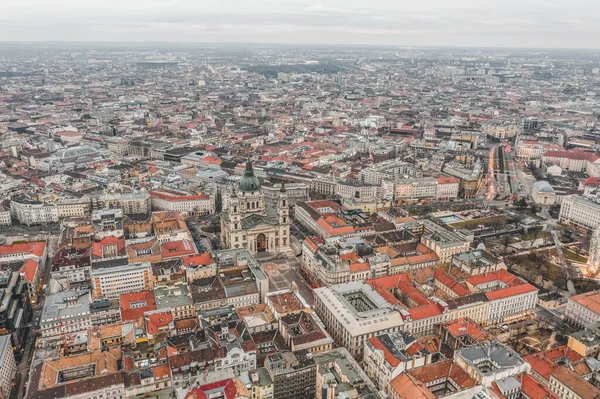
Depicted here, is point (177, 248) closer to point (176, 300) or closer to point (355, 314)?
point (176, 300)

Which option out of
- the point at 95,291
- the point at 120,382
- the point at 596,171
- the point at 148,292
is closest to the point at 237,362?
the point at 120,382

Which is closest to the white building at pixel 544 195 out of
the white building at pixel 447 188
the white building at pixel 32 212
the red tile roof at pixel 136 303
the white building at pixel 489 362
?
the white building at pixel 447 188

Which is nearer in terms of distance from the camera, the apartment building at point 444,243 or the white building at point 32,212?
the apartment building at point 444,243

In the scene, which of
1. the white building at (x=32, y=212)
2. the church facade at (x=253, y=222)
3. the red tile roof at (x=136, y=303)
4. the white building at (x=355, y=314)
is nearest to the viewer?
the white building at (x=355, y=314)

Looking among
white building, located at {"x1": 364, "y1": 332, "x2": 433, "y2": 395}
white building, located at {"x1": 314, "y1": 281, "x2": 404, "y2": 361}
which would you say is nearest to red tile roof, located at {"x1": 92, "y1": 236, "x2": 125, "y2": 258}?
white building, located at {"x1": 314, "y1": 281, "x2": 404, "y2": 361}

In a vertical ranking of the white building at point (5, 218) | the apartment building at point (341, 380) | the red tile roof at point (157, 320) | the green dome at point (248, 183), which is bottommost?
the white building at point (5, 218)

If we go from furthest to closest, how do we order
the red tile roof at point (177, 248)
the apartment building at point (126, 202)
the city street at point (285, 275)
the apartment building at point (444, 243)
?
the apartment building at point (126, 202) < the apartment building at point (444, 243) < the red tile roof at point (177, 248) < the city street at point (285, 275)

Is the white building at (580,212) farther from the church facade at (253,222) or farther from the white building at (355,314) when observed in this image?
the church facade at (253,222)

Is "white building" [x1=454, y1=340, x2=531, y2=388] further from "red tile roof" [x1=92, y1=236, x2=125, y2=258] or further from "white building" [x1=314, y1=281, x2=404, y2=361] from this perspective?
"red tile roof" [x1=92, y1=236, x2=125, y2=258]
